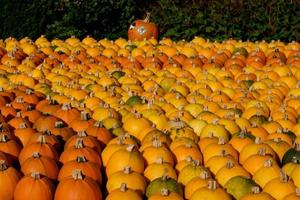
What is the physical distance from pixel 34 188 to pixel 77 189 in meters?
0.29

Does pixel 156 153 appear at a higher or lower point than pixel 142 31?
lower

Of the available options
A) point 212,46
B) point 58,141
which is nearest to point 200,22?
point 212,46

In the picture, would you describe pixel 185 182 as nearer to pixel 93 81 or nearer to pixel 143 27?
pixel 93 81

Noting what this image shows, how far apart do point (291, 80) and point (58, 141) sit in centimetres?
327

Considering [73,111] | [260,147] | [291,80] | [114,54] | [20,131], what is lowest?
[260,147]

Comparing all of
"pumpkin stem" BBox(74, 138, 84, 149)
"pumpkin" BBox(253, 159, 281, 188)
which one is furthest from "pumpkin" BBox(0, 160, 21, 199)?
"pumpkin" BBox(253, 159, 281, 188)

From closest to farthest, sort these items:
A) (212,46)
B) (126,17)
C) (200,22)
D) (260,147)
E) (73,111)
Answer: (260,147) < (73,111) < (212,46) < (200,22) < (126,17)

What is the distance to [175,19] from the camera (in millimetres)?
12469

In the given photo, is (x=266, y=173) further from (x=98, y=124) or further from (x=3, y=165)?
(x=3, y=165)

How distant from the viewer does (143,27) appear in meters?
10.7

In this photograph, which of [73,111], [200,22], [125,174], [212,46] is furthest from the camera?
[200,22]

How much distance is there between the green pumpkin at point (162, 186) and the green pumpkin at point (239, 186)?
34 cm

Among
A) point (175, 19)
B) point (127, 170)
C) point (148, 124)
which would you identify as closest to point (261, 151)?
point (127, 170)

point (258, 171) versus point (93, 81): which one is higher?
point (93, 81)
